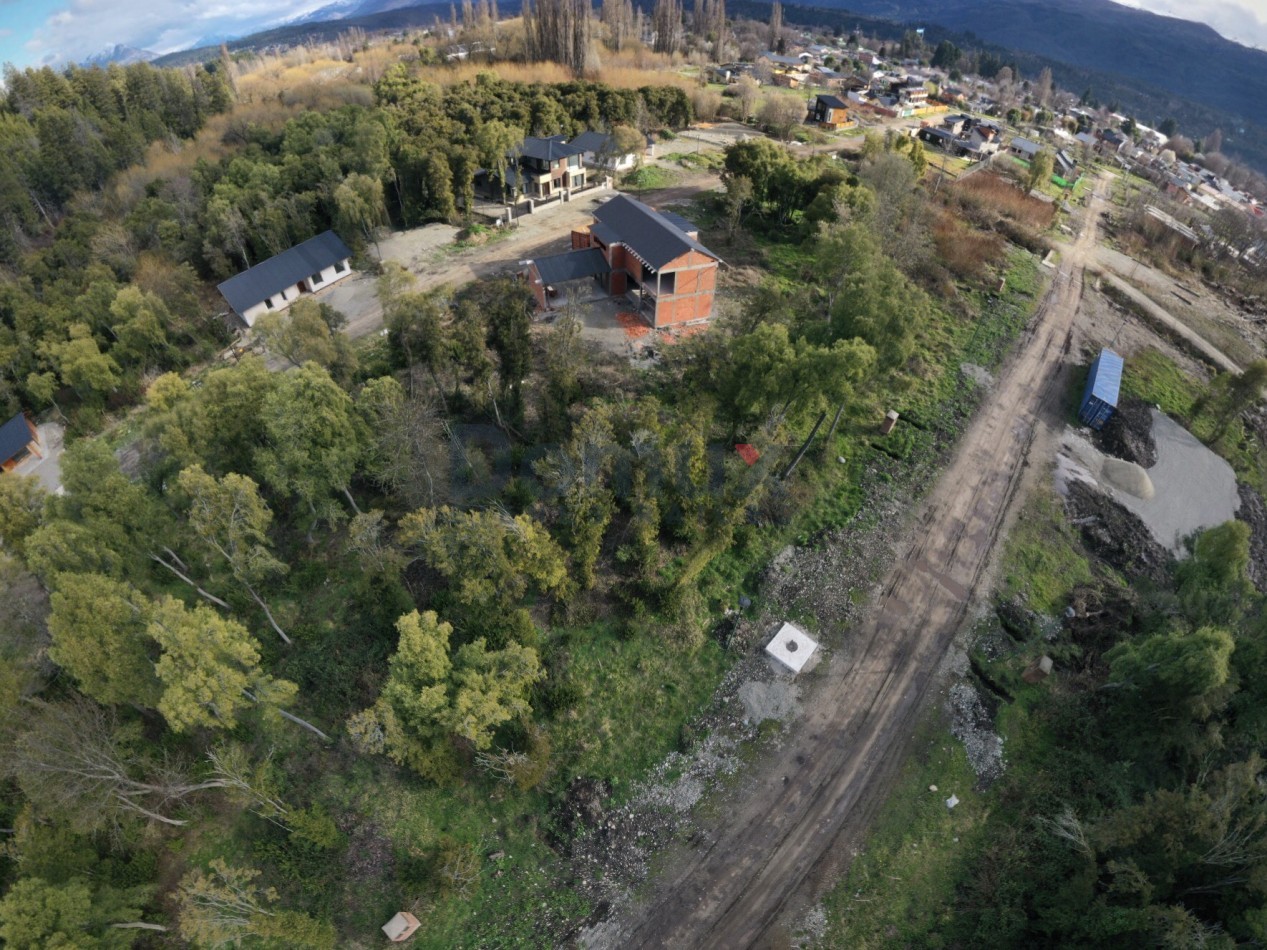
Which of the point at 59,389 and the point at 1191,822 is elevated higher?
the point at 1191,822

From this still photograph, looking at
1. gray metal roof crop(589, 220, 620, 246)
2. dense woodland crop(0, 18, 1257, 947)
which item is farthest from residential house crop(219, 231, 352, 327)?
gray metal roof crop(589, 220, 620, 246)

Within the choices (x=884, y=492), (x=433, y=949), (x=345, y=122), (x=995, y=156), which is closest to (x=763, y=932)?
(x=433, y=949)

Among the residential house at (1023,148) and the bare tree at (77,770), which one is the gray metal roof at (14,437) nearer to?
the bare tree at (77,770)

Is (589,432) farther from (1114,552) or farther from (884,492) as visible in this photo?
(1114,552)

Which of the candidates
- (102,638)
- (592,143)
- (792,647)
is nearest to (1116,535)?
(792,647)

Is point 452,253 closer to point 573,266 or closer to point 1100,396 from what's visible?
point 573,266

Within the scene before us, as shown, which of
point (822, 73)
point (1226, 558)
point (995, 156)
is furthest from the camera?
point (822, 73)

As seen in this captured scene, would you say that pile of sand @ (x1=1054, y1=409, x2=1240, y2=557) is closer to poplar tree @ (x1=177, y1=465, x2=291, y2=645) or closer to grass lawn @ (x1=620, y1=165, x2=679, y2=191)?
poplar tree @ (x1=177, y1=465, x2=291, y2=645)
